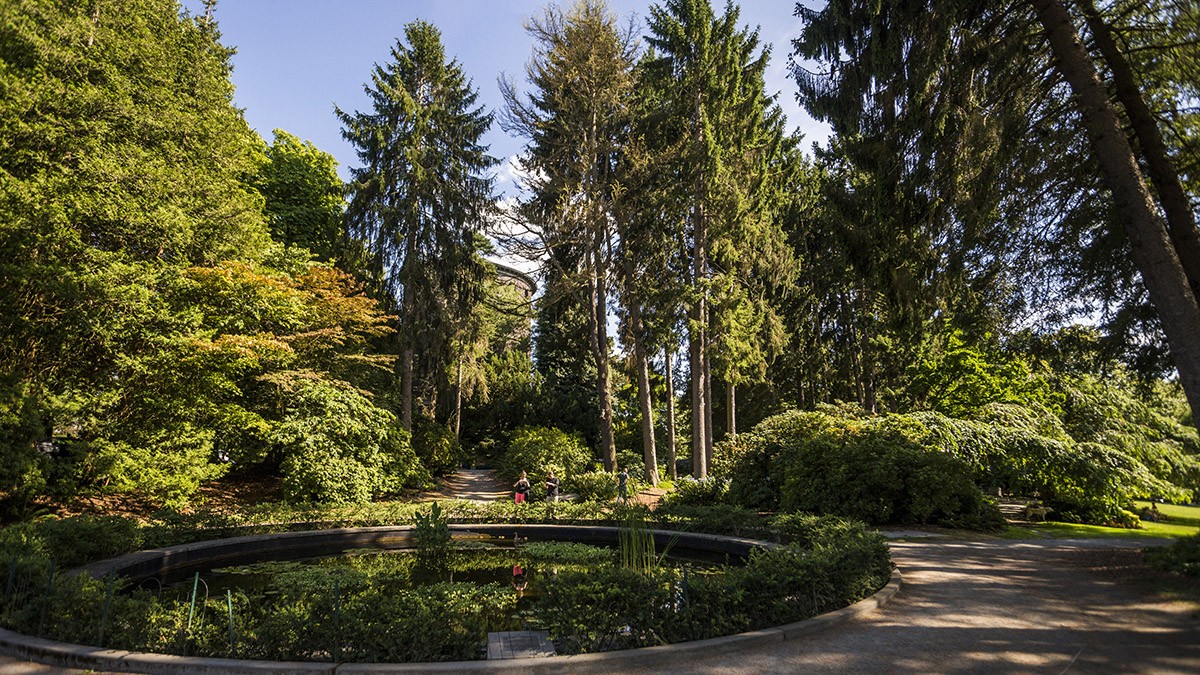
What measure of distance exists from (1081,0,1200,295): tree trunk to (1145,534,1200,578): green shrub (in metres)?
3.33

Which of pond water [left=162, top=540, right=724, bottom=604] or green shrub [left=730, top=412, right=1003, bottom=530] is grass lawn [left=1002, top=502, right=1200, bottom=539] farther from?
pond water [left=162, top=540, right=724, bottom=604]

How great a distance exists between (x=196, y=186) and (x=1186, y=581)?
21.3m

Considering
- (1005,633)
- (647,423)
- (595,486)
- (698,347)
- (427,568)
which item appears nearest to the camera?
(1005,633)

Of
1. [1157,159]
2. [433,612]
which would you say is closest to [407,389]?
[433,612]

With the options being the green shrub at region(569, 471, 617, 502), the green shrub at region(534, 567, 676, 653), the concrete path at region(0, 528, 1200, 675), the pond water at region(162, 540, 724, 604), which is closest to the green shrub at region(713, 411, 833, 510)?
the green shrub at region(569, 471, 617, 502)

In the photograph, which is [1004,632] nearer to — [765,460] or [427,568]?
[427,568]

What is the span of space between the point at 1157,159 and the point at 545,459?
18.4 metres

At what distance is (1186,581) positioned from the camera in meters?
6.30

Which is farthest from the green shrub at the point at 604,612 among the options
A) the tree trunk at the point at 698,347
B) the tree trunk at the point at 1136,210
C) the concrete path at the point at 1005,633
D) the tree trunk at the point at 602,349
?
the tree trunk at the point at 602,349

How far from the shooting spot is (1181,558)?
6766 mm

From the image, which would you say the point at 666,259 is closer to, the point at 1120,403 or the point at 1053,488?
the point at 1053,488

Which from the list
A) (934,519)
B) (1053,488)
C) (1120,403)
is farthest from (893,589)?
(1120,403)

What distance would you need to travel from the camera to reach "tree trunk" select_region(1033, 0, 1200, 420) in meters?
6.84

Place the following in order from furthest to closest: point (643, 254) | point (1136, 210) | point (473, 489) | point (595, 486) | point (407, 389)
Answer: point (473, 489)
point (407, 389)
point (643, 254)
point (595, 486)
point (1136, 210)
